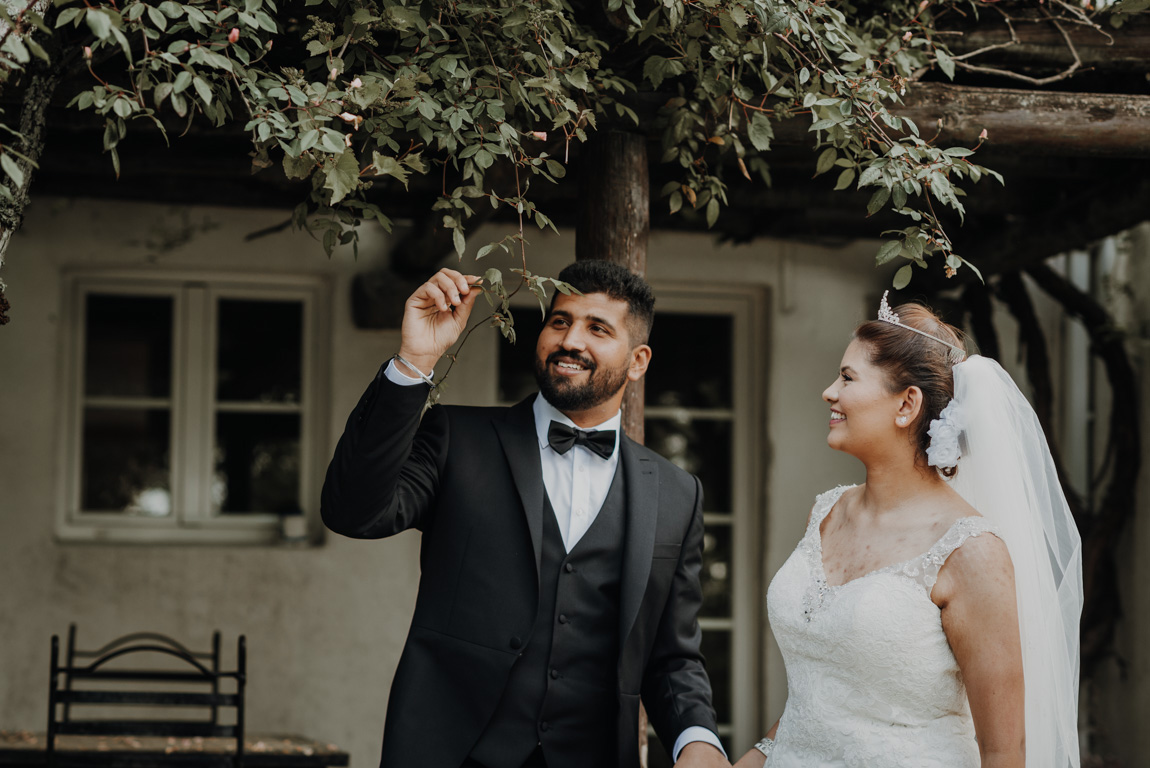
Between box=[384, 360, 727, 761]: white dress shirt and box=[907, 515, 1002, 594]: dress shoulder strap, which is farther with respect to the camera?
box=[384, 360, 727, 761]: white dress shirt

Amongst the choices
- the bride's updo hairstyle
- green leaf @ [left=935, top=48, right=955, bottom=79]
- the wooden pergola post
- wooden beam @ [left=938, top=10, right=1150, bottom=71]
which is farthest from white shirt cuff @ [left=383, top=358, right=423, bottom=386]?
wooden beam @ [left=938, top=10, right=1150, bottom=71]

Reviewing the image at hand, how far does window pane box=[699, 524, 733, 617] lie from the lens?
17.7 ft

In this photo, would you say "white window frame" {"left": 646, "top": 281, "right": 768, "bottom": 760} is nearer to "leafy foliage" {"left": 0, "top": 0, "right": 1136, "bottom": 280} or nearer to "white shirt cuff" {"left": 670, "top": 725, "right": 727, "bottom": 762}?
"leafy foliage" {"left": 0, "top": 0, "right": 1136, "bottom": 280}

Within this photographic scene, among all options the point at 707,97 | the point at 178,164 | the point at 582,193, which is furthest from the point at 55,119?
the point at 707,97

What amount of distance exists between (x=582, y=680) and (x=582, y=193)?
4.20 ft

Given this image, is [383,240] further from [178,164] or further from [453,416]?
[453,416]

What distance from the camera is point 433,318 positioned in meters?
2.29

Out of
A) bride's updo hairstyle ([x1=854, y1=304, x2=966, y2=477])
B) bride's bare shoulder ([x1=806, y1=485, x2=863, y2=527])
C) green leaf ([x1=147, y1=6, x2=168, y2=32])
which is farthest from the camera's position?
bride's bare shoulder ([x1=806, y1=485, x2=863, y2=527])

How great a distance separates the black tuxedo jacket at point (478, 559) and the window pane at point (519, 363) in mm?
2604

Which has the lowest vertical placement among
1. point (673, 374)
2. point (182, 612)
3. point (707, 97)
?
point (182, 612)

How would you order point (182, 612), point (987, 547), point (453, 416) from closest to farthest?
point (987, 547) < point (453, 416) < point (182, 612)

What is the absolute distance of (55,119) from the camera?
340cm

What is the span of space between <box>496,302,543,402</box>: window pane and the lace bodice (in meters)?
3.09

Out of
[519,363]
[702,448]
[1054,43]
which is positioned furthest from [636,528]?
[702,448]
